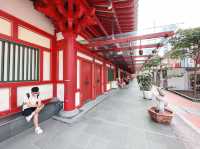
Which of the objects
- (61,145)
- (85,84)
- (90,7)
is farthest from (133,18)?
(61,145)

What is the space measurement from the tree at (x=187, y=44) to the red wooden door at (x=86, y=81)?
5.38 meters

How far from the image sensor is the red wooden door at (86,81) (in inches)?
190

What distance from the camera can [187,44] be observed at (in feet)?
20.1

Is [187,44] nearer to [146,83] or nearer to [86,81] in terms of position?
[146,83]

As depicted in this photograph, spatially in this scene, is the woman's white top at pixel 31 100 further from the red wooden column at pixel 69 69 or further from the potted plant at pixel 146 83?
the potted plant at pixel 146 83

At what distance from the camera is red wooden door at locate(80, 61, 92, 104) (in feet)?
15.9

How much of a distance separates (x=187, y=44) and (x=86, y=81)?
6.18m

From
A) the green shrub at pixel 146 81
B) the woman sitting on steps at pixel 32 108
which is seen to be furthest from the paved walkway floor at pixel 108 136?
the green shrub at pixel 146 81

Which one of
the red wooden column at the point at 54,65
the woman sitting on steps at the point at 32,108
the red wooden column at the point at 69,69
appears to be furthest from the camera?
the red wooden column at the point at 54,65

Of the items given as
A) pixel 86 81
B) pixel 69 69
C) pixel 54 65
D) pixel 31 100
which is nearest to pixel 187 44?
pixel 86 81

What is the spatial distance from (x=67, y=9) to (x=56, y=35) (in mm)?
1405

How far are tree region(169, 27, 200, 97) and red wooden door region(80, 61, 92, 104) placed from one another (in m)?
5.38

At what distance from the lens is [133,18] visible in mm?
3713

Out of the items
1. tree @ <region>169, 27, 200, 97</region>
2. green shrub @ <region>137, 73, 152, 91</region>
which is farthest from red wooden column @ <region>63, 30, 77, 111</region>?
tree @ <region>169, 27, 200, 97</region>
